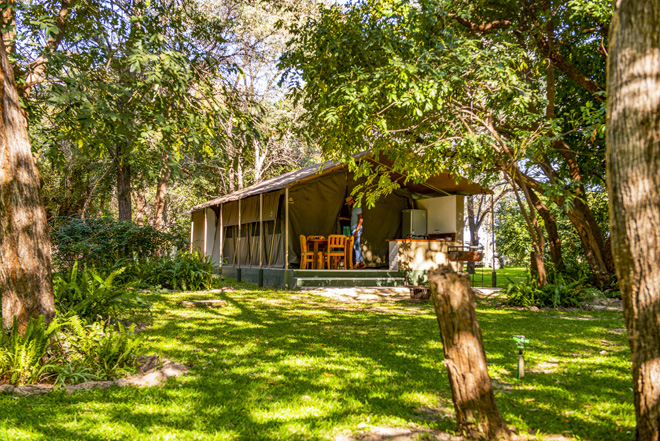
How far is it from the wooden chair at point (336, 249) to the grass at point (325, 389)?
6095mm

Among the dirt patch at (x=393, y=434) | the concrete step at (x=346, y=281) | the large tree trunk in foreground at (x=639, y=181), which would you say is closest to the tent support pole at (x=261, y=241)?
the concrete step at (x=346, y=281)

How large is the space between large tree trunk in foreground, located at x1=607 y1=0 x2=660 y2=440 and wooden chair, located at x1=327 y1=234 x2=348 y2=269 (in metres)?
10.5

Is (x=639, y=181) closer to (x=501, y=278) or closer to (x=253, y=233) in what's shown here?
(x=253, y=233)

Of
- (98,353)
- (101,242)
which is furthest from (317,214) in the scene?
(98,353)

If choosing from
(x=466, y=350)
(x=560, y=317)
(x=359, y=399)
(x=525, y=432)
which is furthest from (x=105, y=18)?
(x=560, y=317)

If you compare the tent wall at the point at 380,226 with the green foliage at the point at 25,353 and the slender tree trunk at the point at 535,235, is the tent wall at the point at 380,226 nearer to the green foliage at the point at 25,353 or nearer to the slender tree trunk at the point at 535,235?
the slender tree trunk at the point at 535,235

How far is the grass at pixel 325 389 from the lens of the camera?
2924mm

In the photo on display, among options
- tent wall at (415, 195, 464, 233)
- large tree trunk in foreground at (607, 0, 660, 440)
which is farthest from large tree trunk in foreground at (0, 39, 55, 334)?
tent wall at (415, 195, 464, 233)

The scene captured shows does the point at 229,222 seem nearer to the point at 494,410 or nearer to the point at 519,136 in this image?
the point at 519,136

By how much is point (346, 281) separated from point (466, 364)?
367 inches

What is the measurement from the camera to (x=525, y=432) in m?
2.86

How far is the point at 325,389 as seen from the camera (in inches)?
145

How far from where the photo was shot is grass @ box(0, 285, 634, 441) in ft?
9.59

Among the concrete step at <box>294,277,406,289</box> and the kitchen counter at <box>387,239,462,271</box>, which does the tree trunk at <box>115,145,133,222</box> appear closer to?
the concrete step at <box>294,277,406,289</box>
